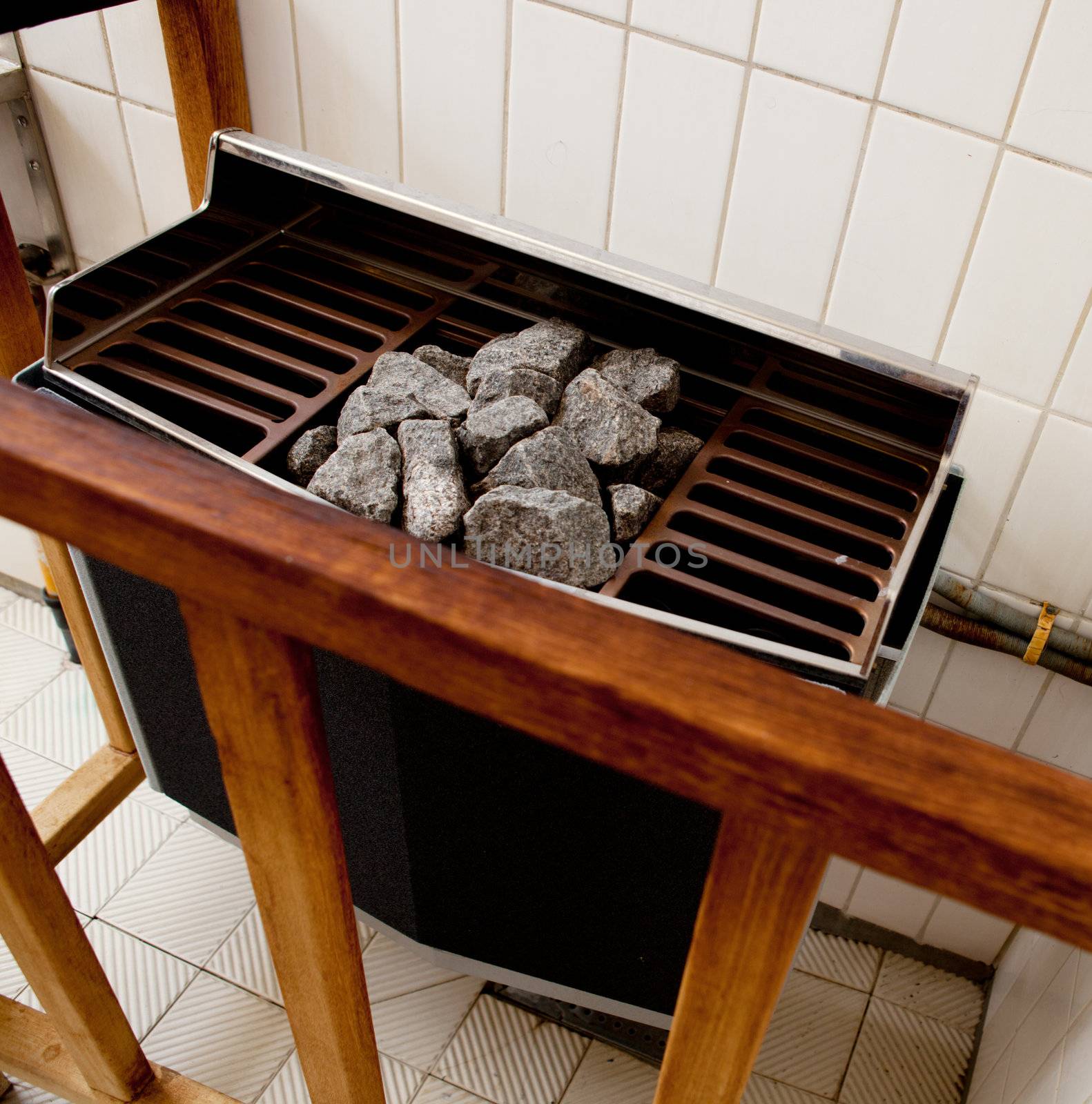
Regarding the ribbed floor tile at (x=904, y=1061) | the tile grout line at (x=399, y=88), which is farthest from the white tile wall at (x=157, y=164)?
the ribbed floor tile at (x=904, y=1061)

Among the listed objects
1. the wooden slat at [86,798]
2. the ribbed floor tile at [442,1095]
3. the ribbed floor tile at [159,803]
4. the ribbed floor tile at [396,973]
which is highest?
the wooden slat at [86,798]

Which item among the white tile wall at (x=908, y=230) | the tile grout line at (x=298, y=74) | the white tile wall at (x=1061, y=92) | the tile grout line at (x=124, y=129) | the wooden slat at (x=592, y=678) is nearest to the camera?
the wooden slat at (x=592, y=678)

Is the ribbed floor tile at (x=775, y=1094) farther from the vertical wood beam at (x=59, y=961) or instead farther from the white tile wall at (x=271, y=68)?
the white tile wall at (x=271, y=68)

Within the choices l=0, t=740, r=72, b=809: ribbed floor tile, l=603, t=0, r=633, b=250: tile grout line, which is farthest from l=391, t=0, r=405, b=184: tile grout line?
l=0, t=740, r=72, b=809: ribbed floor tile

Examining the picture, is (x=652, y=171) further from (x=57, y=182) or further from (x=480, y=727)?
(x=57, y=182)

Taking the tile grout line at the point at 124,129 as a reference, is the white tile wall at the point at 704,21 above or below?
above

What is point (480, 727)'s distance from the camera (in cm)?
84

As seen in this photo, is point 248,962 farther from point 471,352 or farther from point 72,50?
point 72,50

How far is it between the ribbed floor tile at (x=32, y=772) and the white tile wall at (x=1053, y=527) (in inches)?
57.0

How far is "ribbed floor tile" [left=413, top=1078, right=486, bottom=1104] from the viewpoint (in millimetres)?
1324

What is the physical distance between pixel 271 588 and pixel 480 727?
0.46 m

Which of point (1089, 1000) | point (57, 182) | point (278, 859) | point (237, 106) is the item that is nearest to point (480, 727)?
point (278, 859)

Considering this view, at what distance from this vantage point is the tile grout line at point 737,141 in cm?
95

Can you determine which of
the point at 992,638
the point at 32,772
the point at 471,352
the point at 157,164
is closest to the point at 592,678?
the point at 471,352
